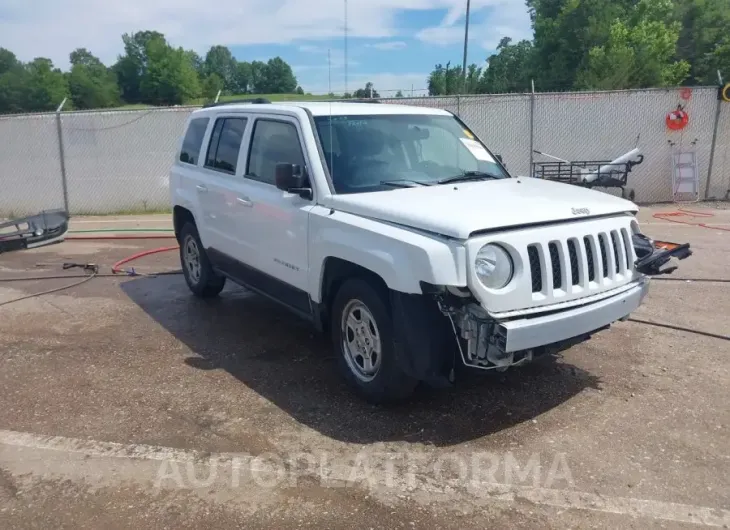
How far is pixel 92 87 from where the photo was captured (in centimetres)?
5794

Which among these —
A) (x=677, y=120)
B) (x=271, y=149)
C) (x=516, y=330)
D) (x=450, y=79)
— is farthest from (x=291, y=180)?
(x=450, y=79)

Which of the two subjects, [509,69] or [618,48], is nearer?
[618,48]

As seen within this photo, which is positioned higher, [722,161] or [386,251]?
[722,161]

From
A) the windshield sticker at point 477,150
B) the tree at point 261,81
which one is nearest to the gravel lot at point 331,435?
the windshield sticker at point 477,150

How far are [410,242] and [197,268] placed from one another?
13.4 ft

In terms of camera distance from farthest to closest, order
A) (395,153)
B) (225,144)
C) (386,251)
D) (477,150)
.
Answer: (225,144), (477,150), (395,153), (386,251)

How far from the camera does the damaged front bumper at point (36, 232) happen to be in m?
10.5

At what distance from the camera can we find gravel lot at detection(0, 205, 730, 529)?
3398mm

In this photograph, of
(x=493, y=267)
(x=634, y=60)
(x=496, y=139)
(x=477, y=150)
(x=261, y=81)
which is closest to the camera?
(x=493, y=267)

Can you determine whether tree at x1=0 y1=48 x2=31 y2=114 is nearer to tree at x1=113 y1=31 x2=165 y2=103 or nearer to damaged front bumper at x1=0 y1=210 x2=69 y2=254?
tree at x1=113 y1=31 x2=165 y2=103

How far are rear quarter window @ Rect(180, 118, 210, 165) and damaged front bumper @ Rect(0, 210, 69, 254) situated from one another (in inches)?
189

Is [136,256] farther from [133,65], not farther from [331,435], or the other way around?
[133,65]

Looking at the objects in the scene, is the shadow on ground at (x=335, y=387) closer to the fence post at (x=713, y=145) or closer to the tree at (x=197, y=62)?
the fence post at (x=713, y=145)

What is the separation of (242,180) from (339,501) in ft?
10.7
